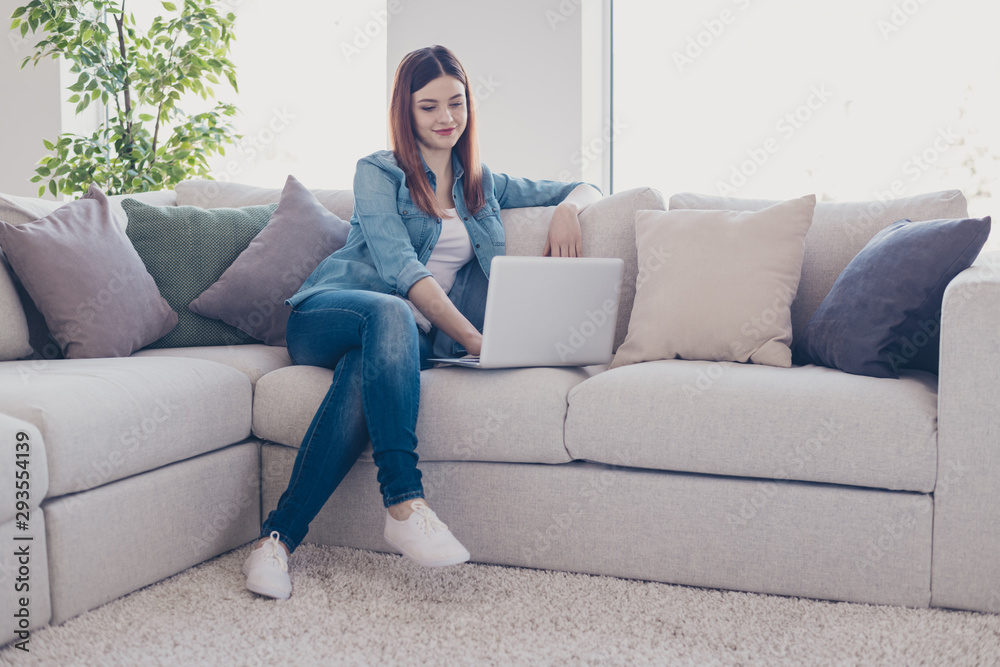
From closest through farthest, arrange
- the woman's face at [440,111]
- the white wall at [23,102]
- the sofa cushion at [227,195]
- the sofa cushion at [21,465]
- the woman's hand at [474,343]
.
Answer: the sofa cushion at [21,465] < the woman's hand at [474,343] < the woman's face at [440,111] < the sofa cushion at [227,195] < the white wall at [23,102]

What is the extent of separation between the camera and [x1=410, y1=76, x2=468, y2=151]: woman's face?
209 cm

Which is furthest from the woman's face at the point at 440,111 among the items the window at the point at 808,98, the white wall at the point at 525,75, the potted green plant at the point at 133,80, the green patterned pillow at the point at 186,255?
the window at the point at 808,98

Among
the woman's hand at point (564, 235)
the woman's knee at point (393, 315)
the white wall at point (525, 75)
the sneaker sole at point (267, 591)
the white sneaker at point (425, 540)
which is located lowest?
the sneaker sole at point (267, 591)

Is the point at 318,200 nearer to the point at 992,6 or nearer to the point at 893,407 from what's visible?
the point at 893,407

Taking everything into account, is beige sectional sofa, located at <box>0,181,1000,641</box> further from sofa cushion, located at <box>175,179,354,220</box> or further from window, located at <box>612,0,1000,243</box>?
window, located at <box>612,0,1000,243</box>

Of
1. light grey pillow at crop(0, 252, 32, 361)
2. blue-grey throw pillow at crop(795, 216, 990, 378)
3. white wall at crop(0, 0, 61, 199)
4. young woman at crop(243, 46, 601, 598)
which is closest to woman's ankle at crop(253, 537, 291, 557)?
young woman at crop(243, 46, 601, 598)

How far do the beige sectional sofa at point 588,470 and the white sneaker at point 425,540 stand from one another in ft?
0.69

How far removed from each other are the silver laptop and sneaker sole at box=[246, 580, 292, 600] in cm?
58

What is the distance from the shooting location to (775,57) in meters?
3.23

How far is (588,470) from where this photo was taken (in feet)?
5.63

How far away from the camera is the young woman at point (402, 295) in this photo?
1.60 m

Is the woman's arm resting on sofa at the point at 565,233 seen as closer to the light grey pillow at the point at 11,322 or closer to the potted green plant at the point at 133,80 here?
the light grey pillow at the point at 11,322

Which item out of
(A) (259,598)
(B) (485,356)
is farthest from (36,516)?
(B) (485,356)

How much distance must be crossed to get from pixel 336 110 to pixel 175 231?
1.87m
